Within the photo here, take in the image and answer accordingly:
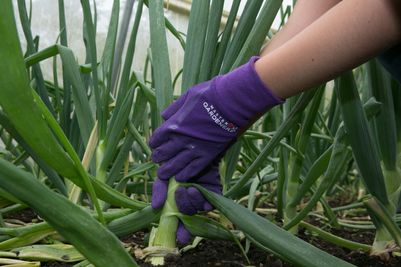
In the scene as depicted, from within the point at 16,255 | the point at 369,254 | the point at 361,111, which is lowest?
the point at 369,254

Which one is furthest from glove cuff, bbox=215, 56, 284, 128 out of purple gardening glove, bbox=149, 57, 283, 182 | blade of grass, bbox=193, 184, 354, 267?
blade of grass, bbox=193, 184, 354, 267

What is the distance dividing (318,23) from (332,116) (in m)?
0.54

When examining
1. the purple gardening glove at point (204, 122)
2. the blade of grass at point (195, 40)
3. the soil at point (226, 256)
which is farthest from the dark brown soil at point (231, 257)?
the blade of grass at point (195, 40)

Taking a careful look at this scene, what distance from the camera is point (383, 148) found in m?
0.69

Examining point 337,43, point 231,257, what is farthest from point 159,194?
point 337,43

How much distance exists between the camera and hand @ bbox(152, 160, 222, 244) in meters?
0.56

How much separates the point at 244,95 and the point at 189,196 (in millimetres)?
129

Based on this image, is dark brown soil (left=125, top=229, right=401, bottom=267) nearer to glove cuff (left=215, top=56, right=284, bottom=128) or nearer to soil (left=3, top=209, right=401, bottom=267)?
soil (left=3, top=209, right=401, bottom=267)

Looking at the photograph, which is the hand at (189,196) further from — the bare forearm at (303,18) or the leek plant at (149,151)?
the bare forearm at (303,18)

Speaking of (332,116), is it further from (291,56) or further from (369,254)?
(291,56)

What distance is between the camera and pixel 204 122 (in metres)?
0.57

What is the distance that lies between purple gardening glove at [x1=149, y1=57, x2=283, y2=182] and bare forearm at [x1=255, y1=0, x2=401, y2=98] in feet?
0.14

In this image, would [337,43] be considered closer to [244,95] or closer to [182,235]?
[244,95]

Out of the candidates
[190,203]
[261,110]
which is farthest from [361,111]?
[190,203]
